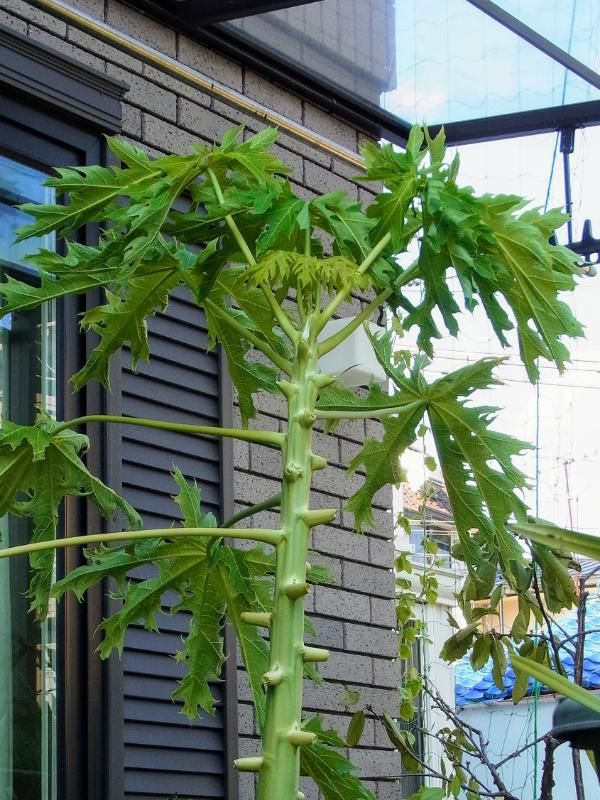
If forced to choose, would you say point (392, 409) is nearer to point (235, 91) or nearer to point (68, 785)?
point (68, 785)

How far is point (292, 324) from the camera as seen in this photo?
195 cm

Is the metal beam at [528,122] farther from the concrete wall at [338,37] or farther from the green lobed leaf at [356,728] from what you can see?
the green lobed leaf at [356,728]

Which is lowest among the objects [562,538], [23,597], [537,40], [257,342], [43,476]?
[23,597]

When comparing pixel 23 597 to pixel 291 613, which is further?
pixel 23 597

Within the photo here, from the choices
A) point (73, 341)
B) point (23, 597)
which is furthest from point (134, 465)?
point (23, 597)

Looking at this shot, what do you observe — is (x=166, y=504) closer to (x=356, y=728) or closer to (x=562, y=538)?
(x=356, y=728)

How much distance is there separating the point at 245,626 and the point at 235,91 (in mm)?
2098

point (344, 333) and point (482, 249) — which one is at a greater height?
point (482, 249)

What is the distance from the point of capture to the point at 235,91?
12.5 feet

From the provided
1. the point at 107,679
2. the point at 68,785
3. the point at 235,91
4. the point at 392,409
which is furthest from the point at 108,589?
the point at 235,91

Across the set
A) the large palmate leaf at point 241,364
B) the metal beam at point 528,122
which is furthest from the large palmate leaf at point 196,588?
the metal beam at point 528,122

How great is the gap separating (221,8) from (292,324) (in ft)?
5.89

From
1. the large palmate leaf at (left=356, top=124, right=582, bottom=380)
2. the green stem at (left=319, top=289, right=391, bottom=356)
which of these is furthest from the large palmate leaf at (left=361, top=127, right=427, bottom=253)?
the green stem at (left=319, top=289, right=391, bottom=356)

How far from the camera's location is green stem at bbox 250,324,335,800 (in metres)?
1.55
